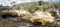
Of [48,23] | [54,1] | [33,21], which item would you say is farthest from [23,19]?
[54,1]

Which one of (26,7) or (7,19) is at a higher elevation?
(26,7)

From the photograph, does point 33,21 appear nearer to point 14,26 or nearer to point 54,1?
point 14,26

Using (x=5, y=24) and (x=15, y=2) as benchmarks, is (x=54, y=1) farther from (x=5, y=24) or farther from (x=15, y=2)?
(x=5, y=24)

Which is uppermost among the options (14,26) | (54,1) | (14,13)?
(54,1)

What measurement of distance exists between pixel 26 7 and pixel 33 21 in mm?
157

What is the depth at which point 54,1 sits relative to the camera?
1325 millimetres

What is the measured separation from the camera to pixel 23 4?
1.32m

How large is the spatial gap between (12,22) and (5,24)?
68 mm

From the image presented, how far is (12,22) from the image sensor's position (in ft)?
4.15

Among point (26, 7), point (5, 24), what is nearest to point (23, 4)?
point (26, 7)

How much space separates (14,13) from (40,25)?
0.90 ft

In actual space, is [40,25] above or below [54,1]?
below

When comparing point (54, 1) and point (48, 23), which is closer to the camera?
point (48, 23)

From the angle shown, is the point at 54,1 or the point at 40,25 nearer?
the point at 40,25
